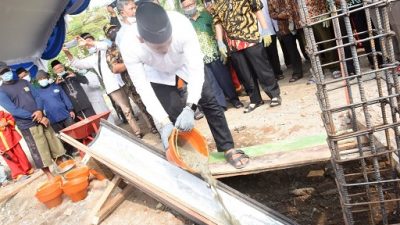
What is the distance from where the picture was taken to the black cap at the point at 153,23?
2.82m

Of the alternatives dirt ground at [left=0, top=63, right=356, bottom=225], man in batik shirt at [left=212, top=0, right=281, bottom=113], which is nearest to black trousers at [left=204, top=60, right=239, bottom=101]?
dirt ground at [left=0, top=63, right=356, bottom=225]

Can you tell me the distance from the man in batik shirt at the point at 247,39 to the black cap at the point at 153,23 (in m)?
Answer: 2.44

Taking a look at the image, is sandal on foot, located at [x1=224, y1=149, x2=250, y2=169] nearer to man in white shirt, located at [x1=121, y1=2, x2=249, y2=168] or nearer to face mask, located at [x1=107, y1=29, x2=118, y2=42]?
man in white shirt, located at [x1=121, y1=2, x2=249, y2=168]

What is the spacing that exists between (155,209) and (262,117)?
1.96 m

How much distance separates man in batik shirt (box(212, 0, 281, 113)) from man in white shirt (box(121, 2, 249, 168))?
1783mm

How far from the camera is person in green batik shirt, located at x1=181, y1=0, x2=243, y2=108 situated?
552cm

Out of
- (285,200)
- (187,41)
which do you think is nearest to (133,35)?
(187,41)

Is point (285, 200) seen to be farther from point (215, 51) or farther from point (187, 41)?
point (215, 51)

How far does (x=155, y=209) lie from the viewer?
4.29m

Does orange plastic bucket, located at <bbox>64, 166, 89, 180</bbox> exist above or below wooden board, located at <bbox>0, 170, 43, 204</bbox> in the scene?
above

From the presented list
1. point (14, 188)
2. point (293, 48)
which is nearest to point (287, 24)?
point (293, 48)

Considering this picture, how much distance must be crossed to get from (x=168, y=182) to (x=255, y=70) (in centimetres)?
233

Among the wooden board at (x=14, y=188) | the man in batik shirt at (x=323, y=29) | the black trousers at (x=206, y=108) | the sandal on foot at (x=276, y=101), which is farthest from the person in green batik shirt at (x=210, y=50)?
the wooden board at (x=14, y=188)

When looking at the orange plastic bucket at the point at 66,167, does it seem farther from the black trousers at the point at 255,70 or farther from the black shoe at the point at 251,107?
the black trousers at the point at 255,70
